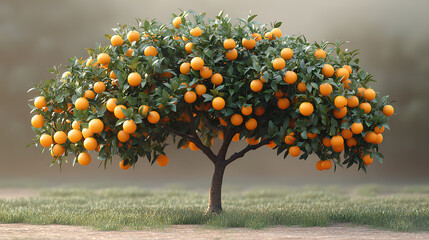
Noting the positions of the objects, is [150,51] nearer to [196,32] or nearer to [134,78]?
[134,78]

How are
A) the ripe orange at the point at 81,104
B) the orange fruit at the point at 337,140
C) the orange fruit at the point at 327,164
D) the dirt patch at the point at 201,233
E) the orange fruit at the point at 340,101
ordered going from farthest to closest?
the orange fruit at the point at 327,164 → the orange fruit at the point at 337,140 → the ripe orange at the point at 81,104 → the orange fruit at the point at 340,101 → the dirt patch at the point at 201,233

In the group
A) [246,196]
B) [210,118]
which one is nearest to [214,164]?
[210,118]

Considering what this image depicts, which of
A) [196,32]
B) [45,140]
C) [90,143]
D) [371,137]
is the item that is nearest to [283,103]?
[371,137]

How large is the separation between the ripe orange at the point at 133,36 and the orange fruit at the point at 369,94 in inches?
166

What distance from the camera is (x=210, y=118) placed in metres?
9.63

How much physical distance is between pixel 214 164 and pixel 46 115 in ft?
11.6

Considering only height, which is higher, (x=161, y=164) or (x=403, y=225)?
(x=161, y=164)

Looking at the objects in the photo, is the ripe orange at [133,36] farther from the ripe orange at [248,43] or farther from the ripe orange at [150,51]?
the ripe orange at [248,43]

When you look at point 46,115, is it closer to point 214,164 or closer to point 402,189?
point 214,164

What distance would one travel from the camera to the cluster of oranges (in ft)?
25.2

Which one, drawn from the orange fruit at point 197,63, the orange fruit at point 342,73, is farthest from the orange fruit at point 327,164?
the orange fruit at point 197,63

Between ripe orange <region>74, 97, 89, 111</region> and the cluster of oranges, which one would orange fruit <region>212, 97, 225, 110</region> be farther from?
ripe orange <region>74, 97, 89, 111</region>

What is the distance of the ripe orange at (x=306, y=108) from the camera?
752 cm

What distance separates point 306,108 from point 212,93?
5.44 feet
